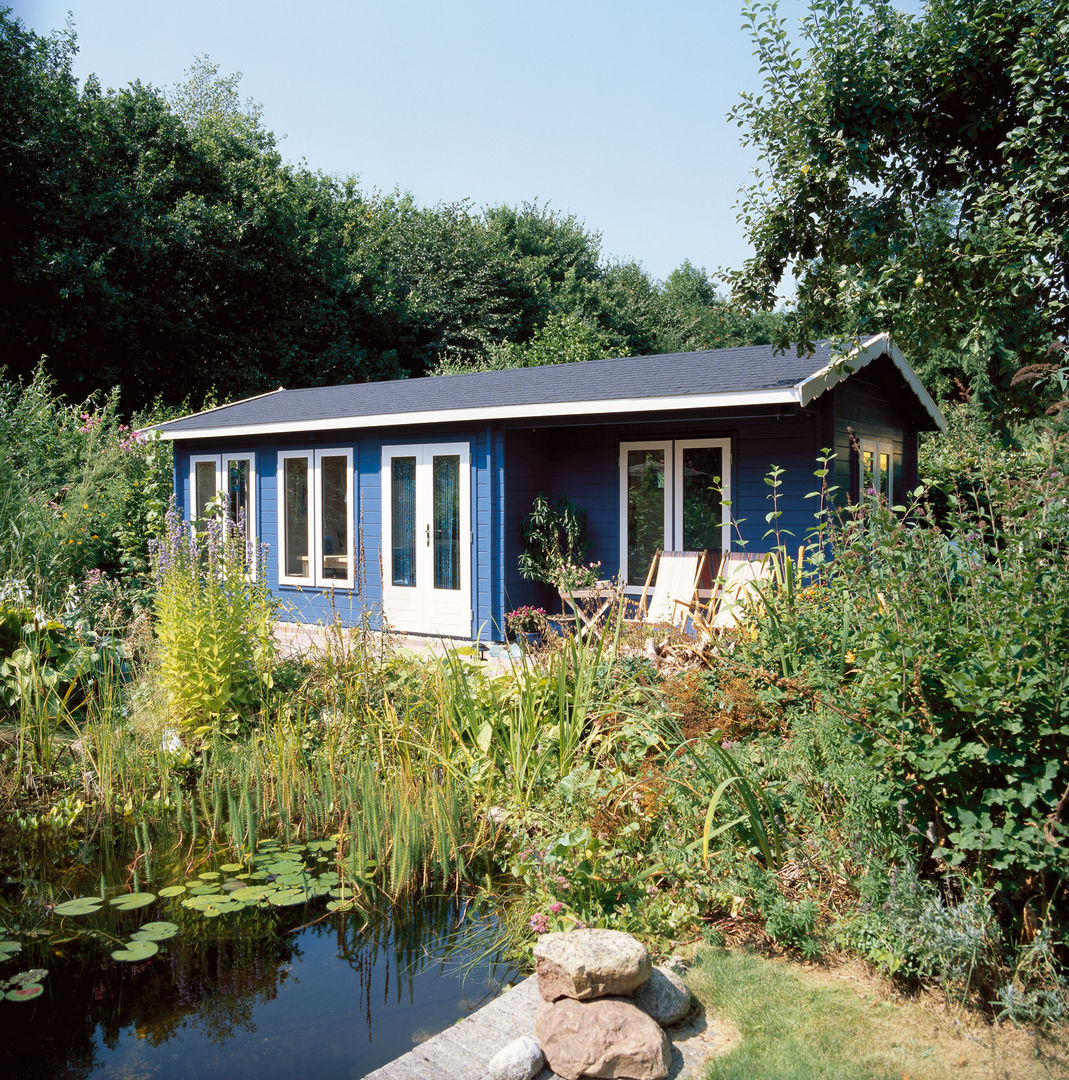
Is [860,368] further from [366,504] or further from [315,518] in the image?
[315,518]

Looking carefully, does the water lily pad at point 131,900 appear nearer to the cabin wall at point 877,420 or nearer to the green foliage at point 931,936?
the green foliage at point 931,936

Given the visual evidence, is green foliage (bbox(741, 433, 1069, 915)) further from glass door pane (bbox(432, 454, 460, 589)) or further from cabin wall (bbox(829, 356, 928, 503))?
glass door pane (bbox(432, 454, 460, 589))

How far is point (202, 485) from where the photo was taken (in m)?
12.9

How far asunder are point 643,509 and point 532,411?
1.72 metres

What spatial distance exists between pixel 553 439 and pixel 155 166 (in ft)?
50.8

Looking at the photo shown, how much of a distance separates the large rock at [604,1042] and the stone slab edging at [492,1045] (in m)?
0.06

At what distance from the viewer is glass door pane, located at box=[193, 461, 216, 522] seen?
41.7ft

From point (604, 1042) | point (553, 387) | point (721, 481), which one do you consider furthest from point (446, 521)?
point (604, 1042)

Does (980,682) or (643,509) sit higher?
(643,509)

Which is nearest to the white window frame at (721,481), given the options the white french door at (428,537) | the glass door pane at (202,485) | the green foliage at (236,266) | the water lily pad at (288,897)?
the white french door at (428,537)

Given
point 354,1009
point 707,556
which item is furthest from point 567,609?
point 354,1009

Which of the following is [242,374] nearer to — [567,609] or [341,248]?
[341,248]

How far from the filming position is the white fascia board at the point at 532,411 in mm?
7871

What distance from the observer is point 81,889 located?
13.1ft
